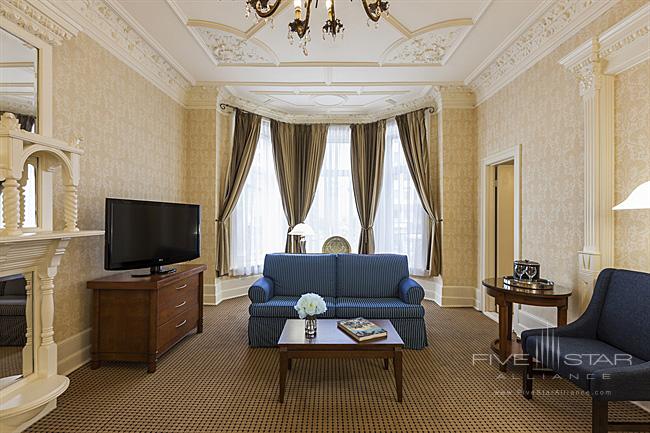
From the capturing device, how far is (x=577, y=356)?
2.27 m

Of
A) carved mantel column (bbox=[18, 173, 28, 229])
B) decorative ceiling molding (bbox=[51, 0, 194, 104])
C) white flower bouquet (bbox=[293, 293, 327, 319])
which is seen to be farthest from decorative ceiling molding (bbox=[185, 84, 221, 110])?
white flower bouquet (bbox=[293, 293, 327, 319])

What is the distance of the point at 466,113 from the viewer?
548cm

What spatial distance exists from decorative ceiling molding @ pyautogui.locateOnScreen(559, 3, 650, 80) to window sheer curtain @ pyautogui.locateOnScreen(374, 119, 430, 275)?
316 centimetres

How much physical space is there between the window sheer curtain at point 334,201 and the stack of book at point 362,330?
3510 millimetres

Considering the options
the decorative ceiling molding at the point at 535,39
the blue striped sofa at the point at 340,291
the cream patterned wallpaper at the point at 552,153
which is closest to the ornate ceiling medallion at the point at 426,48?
the decorative ceiling molding at the point at 535,39

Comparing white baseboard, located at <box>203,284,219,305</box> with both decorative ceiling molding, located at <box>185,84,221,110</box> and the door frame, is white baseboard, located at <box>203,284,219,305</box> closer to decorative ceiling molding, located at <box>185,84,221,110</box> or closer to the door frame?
decorative ceiling molding, located at <box>185,84,221,110</box>

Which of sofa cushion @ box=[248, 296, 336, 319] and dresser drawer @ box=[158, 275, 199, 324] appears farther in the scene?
sofa cushion @ box=[248, 296, 336, 319]

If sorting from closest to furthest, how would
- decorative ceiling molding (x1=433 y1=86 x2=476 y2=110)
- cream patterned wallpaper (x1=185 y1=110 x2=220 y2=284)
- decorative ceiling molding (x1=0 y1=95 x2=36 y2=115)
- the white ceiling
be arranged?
decorative ceiling molding (x1=0 y1=95 x2=36 y2=115), the white ceiling, decorative ceiling molding (x1=433 y1=86 x2=476 y2=110), cream patterned wallpaper (x1=185 y1=110 x2=220 y2=284)

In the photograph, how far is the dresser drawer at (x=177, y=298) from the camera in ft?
10.7

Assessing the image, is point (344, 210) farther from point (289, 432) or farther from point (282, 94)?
point (289, 432)

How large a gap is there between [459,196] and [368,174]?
1653 mm

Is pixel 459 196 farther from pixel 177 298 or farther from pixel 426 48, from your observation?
pixel 177 298

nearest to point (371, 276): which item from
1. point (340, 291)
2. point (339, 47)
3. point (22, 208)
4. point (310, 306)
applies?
point (340, 291)

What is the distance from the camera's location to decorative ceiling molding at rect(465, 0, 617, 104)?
317 cm
